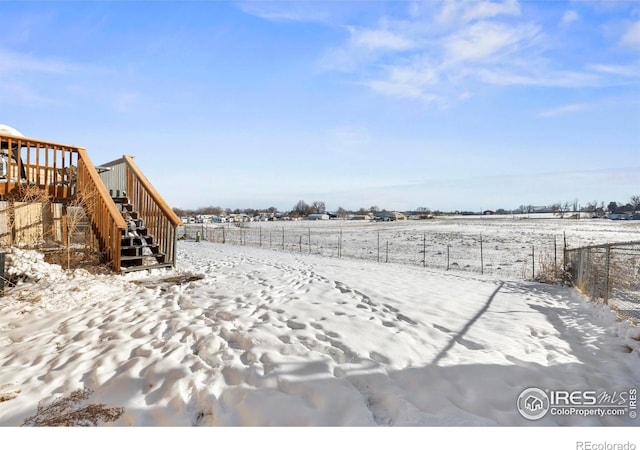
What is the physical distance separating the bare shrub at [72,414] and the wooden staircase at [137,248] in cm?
515

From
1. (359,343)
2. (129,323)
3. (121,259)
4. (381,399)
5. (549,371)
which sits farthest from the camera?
(121,259)

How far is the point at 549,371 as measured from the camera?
3674mm

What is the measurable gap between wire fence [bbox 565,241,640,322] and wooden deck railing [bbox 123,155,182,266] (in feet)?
29.0

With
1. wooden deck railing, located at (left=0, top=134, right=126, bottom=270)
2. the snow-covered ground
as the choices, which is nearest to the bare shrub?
the snow-covered ground

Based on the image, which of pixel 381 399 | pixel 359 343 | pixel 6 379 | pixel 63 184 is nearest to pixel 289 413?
pixel 381 399

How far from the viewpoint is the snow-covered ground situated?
9.56ft

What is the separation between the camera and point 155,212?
9062 millimetres

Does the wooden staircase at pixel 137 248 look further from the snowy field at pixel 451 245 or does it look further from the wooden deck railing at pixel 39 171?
the snowy field at pixel 451 245

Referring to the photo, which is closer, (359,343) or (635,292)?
(359,343)

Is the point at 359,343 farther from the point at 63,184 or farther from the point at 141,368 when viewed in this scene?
the point at 63,184

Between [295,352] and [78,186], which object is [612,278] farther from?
[78,186]

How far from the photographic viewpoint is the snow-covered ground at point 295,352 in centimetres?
291

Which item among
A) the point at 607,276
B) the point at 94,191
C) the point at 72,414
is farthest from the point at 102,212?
the point at 607,276

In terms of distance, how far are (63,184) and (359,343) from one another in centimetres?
881
